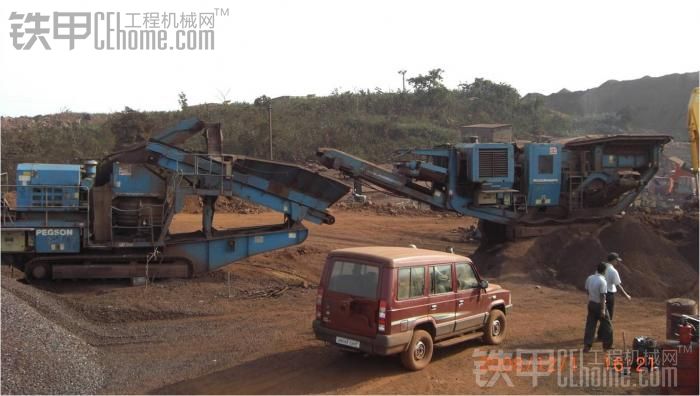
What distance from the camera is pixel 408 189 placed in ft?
57.0

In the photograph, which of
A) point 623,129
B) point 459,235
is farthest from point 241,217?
point 623,129

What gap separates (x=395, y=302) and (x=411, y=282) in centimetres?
46

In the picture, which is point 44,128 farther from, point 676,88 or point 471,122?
point 676,88

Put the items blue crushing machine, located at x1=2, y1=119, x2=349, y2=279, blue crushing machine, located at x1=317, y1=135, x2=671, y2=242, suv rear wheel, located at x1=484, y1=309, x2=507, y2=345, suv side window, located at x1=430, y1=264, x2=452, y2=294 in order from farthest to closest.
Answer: blue crushing machine, located at x1=317, y1=135, x2=671, y2=242
blue crushing machine, located at x1=2, y1=119, x2=349, y2=279
suv rear wheel, located at x1=484, y1=309, x2=507, y2=345
suv side window, located at x1=430, y1=264, x2=452, y2=294

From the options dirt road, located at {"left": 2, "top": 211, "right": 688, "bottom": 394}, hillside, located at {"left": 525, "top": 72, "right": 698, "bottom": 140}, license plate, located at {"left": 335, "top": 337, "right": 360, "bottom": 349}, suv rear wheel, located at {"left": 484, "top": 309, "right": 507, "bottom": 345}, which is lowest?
dirt road, located at {"left": 2, "top": 211, "right": 688, "bottom": 394}

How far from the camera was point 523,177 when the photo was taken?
18.0m

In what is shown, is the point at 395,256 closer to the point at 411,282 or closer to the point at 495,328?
the point at 411,282

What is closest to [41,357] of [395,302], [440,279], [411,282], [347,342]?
[347,342]

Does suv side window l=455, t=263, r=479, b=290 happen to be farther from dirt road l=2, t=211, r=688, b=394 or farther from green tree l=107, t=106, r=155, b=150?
green tree l=107, t=106, r=155, b=150

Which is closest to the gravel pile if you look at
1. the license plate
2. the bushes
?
the license plate

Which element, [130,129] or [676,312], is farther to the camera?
[130,129]

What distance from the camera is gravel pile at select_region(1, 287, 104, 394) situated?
293 inches

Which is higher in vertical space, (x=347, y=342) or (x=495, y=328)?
(x=347, y=342)

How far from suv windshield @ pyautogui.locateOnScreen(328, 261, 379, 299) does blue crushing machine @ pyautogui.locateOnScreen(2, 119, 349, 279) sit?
6.16 m
